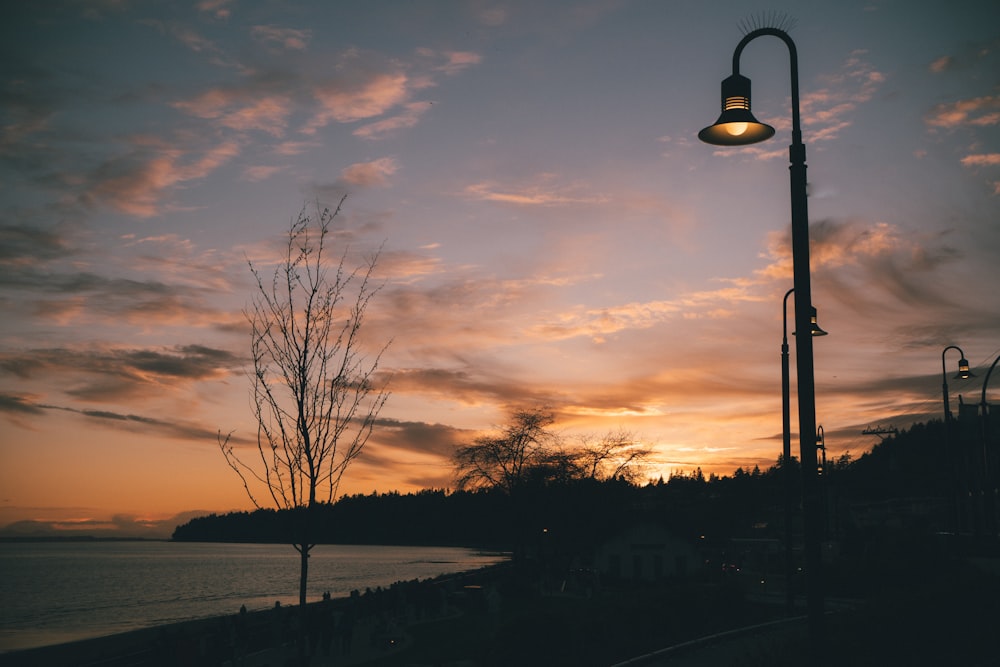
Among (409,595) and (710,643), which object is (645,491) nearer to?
(409,595)

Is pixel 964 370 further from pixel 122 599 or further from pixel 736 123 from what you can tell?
pixel 122 599

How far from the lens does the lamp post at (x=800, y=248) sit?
821 cm

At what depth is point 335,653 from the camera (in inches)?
1280

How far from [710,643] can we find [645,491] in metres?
68.9

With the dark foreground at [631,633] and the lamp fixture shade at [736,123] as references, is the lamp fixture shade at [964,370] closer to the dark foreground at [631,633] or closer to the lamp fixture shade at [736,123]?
the dark foreground at [631,633]

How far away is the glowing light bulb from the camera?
861 centimetres

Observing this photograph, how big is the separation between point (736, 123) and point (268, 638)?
36149 millimetres

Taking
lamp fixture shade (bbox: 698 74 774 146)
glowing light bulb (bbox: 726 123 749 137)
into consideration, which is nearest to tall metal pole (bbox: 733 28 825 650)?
lamp fixture shade (bbox: 698 74 774 146)

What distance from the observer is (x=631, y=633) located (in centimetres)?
2238

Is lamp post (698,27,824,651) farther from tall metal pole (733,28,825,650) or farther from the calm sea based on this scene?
the calm sea

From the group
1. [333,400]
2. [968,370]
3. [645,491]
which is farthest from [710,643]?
[645,491]

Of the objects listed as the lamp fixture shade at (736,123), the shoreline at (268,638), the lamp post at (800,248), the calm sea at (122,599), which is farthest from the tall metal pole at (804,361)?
the calm sea at (122,599)

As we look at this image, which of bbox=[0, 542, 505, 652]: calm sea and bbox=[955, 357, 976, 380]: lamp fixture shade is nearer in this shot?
bbox=[955, 357, 976, 380]: lamp fixture shade

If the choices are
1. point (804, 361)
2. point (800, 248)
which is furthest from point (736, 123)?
point (804, 361)
